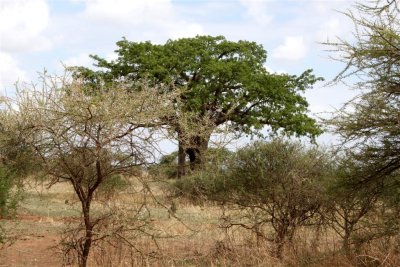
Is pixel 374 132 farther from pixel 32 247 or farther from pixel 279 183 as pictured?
pixel 32 247

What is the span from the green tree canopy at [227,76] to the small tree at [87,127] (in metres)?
22.6

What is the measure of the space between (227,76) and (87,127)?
82.5ft

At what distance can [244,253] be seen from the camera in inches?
477

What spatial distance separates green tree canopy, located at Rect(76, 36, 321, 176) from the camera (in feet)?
107

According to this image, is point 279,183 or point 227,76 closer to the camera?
point 279,183

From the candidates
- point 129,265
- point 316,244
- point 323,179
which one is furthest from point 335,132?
point 129,265

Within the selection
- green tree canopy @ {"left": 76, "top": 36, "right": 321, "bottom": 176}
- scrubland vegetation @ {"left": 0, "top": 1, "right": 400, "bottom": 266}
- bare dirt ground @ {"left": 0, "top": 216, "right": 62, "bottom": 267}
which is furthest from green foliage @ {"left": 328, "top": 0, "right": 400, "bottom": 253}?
green tree canopy @ {"left": 76, "top": 36, "right": 321, "bottom": 176}

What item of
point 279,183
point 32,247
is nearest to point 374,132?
point 279,183

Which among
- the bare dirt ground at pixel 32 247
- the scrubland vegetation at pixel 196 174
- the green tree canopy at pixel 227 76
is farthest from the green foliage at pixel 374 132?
the green tree canopy at pixel 227 76

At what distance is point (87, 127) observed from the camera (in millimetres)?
8602

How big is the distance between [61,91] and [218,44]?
26.0 metres

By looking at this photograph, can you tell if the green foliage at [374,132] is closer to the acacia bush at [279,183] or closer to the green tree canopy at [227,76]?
the acacia bush at [279,183]

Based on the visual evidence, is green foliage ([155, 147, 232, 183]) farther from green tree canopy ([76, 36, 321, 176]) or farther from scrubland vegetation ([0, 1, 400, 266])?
green tree canopy ([76, 36, 321, 176])

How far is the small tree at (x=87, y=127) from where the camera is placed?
850 cm
